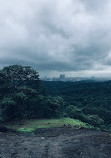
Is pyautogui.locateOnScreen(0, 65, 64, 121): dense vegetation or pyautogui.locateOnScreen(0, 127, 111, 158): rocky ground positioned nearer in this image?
pyautogui.locateOnScreen(0, 127, 111, 158): rocky ground

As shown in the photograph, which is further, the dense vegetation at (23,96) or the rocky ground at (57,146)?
the dense vegetation at (23,96)

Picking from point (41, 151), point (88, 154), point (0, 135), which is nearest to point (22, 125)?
point (0, 135)

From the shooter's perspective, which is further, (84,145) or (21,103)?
(21,103)

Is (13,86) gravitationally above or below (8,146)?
above

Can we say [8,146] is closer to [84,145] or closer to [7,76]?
[84,145]

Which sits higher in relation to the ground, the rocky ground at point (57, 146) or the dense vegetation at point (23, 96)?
the dense vegetation at point (23, 96)

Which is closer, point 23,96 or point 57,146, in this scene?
point 57,146

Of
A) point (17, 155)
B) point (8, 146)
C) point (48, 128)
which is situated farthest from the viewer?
point (48, 128)

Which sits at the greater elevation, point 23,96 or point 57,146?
point 23,96
